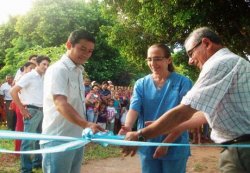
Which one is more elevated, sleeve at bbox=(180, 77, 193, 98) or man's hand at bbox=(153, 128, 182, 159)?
sleeve at bbox=(180, 77, 193, 98)

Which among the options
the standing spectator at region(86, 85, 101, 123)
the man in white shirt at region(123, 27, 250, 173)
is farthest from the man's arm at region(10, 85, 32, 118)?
the standing spectator at region(86, 85, 101, 123)

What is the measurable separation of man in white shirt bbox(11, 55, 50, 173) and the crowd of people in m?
2.68

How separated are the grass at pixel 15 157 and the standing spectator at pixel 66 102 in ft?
10.8

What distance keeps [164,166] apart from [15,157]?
493cm

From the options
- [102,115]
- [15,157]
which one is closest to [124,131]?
[15,157]

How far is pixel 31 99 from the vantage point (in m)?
6.60

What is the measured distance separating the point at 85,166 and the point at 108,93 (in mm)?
5343

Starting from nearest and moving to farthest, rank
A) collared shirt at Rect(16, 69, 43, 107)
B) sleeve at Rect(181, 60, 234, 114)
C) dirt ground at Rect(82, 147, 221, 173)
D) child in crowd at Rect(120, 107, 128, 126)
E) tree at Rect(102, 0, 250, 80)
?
sleeve at Rect(181, 60, 234, 114) → collared shirt at Rect(16, 69, 43, 107) → dirt ground at Rect(82, 147, 221, 173) → tree at Rect(102, 0, 250, 80) → child in crowd at Rect(120, 107, 128, 126)

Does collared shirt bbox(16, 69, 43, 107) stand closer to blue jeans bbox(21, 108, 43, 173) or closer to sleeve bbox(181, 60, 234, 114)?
blue jeans bbox(21, 108, 43, 173)

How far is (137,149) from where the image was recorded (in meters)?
3.67

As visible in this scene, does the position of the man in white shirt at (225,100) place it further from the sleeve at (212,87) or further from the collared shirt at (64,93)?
the collared shirt at (64,93)

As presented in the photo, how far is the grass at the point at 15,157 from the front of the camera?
697 cm

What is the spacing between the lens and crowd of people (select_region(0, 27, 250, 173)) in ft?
9.19

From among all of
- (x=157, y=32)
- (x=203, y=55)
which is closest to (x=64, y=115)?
(x=203, y=55)
